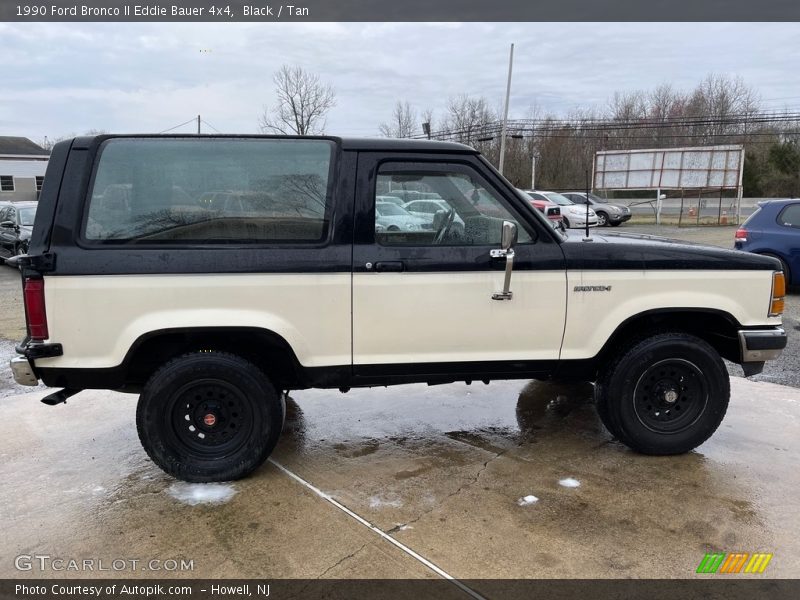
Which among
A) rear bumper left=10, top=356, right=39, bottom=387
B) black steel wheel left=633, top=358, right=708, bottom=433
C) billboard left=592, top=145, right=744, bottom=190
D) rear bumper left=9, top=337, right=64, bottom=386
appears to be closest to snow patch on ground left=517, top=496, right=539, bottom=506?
black steel wheel left=633, top=358, right=708, bottom=433

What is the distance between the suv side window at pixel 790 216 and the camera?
9023 millimetres

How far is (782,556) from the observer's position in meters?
2.87

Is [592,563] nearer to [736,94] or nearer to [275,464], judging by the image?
[275,464]

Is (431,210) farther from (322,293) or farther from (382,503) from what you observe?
(382,503)

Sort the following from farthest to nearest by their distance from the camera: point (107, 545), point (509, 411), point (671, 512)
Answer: point (509, 411), point (671, 512), point (107, 545)

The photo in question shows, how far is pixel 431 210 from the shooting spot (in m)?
3.68

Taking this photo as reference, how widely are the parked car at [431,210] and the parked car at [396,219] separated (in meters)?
0.03

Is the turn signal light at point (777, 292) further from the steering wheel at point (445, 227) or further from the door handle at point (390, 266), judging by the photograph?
the door handle at point (390, 266)

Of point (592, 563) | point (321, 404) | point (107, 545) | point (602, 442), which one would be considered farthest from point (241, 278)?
point (602, 442)

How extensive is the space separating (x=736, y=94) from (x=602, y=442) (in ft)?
197

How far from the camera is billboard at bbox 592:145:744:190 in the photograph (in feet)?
86.5

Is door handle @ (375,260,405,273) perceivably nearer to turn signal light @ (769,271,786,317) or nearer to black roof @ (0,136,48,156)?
turn signal light @ (769,271,786,317)

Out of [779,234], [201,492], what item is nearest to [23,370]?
[201,492]

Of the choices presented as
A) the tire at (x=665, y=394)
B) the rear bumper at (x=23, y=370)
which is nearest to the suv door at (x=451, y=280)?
the tire at (x=665, y=394)
